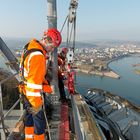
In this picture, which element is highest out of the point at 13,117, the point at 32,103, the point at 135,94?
the point at 32,103

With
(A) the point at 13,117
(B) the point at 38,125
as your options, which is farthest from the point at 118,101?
(B) the point at 38,125

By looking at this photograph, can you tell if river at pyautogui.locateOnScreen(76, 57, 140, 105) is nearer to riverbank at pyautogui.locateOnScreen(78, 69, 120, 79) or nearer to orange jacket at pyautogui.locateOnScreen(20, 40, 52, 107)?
riverbank at pyautogui.locateOnScreen(78, 69, 120, 79)

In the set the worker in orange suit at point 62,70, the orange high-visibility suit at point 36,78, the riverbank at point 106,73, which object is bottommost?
the riverbank at point 106,73

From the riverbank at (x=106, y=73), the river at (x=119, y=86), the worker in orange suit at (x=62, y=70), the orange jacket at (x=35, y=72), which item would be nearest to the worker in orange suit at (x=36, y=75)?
the orange jacket at (x=35, y=72)

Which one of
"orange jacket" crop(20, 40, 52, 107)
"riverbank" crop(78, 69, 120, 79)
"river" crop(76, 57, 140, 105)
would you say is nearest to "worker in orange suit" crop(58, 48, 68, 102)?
"orange jacket" crop(20, 40, 52, 107)

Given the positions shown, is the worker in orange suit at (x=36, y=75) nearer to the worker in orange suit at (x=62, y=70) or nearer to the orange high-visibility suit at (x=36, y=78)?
the orange high-visibility suit at (x=36, y=78)

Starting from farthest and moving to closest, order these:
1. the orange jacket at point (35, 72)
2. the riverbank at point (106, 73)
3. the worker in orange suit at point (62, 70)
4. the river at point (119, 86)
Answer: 1. the riverbank at point (106, 73)
2. the river at point (119, 86)
3. the worker in orange suit at point (62, 70)
4. the orange jacket at point (35, 72)

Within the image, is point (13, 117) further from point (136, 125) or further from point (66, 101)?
point (136, 125)

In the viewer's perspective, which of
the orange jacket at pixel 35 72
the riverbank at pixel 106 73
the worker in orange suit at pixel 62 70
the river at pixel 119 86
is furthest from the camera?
the riverbank at pixel 106 73
